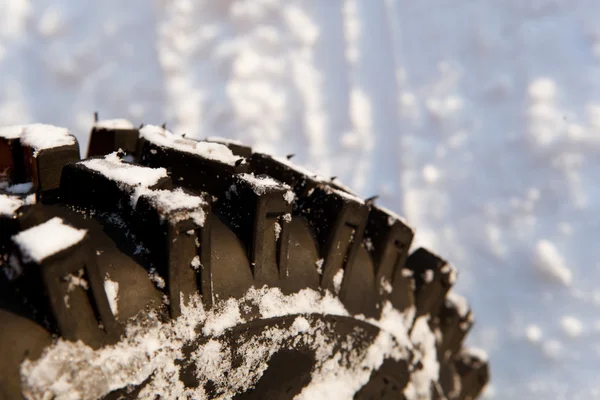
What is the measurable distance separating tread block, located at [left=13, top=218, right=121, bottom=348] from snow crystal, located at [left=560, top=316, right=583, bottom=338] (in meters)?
2.52

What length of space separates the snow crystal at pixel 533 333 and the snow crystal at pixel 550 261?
29 centimetres

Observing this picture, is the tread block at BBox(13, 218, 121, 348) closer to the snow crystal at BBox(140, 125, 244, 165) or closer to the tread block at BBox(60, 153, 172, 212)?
the tread block at BBox(60, 153, 172, 212)

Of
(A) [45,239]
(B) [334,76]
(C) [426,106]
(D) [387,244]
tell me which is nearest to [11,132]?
(A) [45,239]

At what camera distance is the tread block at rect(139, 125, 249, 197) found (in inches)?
36.3

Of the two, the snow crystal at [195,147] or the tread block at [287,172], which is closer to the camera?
the snow crystal at [195,147]

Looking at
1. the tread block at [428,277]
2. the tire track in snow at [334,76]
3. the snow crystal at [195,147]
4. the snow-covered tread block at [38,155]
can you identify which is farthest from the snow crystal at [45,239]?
the tire track in snow at [334,76]

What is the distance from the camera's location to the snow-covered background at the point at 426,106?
8.60 feet

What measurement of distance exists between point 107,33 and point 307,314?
93.8 inches

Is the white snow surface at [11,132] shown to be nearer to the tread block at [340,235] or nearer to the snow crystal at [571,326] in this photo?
the tread block at [340,235]

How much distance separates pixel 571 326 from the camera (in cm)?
254

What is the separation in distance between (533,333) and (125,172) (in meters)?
2.45

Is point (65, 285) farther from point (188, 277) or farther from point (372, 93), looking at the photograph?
point (372, 93)

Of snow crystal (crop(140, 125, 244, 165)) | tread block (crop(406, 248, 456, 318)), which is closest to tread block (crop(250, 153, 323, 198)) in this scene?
snow crystal (crop(140, 125, 244, 165))

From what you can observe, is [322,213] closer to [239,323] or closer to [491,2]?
[239,323]
